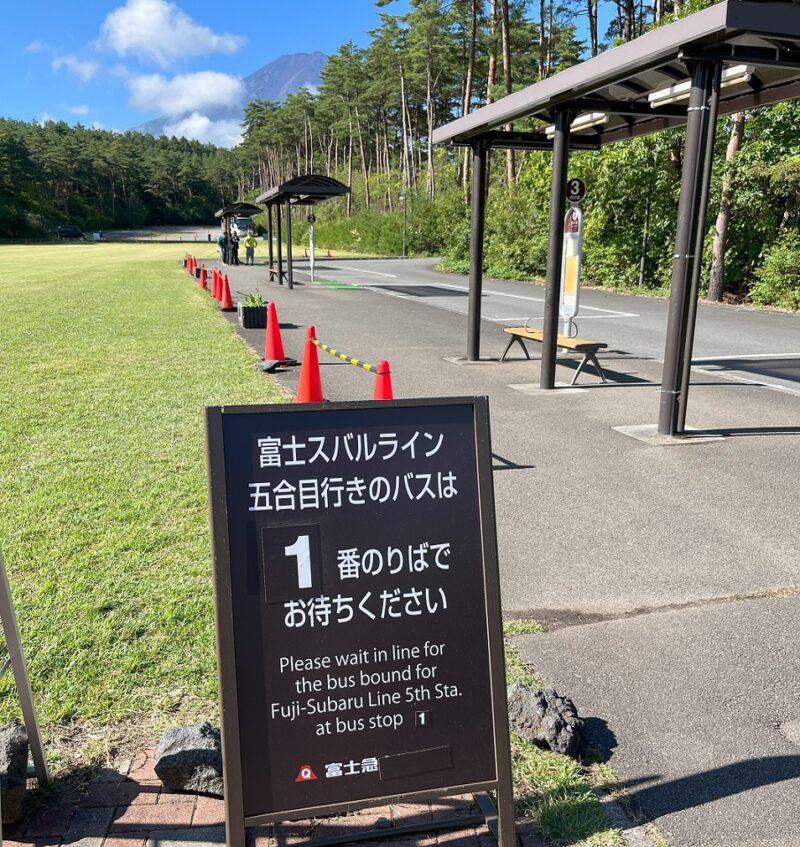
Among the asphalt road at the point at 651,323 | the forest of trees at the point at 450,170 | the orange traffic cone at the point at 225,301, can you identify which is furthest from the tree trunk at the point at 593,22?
the orange traffic cone at the point at 225,301

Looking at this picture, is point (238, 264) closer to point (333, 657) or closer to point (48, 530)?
point (48, 530)

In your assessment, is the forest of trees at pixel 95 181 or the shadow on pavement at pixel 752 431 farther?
the forest of trees at pixel 95 181

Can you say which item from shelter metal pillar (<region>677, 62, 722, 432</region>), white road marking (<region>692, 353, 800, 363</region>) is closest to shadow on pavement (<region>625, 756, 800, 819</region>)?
shelter metal pillar (<region>677, 62, 722, 432</region>)

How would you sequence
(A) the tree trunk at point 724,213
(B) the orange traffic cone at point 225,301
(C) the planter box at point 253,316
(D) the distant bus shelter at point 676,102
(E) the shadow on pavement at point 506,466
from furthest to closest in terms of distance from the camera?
(A) the tree trunk at point 724,213
(B) the orange traffic cone at point 225,301
(C) the planter box at point 253,316
(E) the shadow on pavement at point 506,466
(D) the distant bus shelter at point 676,102

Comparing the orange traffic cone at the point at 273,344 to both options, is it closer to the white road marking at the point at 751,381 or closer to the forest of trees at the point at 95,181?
the white road marking at the point at 751,381

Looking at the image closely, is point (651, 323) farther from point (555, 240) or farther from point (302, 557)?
point (302, 557)

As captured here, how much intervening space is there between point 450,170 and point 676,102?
56096mm

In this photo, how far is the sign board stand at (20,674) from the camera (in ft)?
8.15

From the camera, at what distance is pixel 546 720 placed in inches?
115

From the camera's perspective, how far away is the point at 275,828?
259 centimetres

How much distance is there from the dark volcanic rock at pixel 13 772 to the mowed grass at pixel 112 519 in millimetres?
410

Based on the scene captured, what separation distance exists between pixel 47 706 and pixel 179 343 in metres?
10.6

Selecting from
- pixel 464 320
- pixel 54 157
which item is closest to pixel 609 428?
pixel 464 320

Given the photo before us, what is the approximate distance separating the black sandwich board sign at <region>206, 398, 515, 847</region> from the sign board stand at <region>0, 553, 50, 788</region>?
2.53 feet
